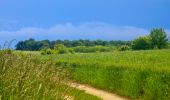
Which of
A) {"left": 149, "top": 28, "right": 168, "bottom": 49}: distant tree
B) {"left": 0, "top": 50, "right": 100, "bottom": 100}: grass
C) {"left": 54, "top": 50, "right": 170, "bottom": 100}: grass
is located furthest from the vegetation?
{"left": 0, "top": 50, "right": 100, "bottom": 100}: grass

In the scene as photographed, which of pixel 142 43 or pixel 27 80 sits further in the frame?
pixel 142 43

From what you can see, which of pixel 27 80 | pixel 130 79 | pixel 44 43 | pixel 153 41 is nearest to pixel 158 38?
pixel 153 41

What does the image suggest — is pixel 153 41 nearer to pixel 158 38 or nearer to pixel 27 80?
pixel 158 38

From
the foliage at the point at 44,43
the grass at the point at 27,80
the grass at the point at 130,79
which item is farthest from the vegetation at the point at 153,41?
the grass at the point at 27,80

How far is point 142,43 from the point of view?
120312 millimetres

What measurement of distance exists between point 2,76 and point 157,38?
109m

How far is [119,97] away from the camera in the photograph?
26.9 meters

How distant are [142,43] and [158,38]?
11.8 ft

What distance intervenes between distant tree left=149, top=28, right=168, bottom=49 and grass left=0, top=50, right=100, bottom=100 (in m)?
104

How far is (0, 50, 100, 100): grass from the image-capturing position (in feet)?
35.7

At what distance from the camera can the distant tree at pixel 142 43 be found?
119 metres

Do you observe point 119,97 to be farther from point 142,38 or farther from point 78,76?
point 142,38

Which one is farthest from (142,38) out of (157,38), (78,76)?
(78,76)

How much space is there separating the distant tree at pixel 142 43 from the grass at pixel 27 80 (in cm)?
10583
